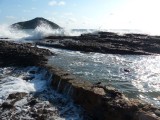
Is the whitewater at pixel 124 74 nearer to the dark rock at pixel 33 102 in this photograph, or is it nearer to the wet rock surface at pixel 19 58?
the wet rock surface at pixel 19 58

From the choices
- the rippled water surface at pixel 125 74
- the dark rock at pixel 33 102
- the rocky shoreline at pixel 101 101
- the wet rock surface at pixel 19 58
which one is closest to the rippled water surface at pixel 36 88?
the dark rock at pixel 33 102

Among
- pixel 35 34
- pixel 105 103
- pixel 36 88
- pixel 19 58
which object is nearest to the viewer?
pixel 105 103

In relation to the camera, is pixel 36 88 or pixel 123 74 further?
pixel 123 74

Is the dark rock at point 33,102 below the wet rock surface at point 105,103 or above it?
below

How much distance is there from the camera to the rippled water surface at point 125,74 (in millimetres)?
15383

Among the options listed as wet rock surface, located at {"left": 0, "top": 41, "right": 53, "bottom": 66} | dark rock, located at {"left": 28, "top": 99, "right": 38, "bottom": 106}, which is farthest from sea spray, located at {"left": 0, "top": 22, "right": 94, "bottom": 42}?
dark rock, located at {"left": 28, "top": 99, "right": 38, "bottom": 106}

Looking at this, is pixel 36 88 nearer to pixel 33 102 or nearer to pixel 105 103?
pixel 33 102

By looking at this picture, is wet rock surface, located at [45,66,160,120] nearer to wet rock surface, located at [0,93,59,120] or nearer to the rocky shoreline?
the rocky shoreline

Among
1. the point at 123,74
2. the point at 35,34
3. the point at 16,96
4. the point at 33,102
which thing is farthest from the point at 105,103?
the point at 35,34

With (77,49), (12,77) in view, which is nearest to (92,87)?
(12,77)

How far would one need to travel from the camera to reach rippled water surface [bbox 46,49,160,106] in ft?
50.5

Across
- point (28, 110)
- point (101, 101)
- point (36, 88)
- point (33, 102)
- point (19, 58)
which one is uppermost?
point (19, 58)

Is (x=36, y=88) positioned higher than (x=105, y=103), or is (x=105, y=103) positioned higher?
(x=105, y=103)

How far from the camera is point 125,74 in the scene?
19.7 m
